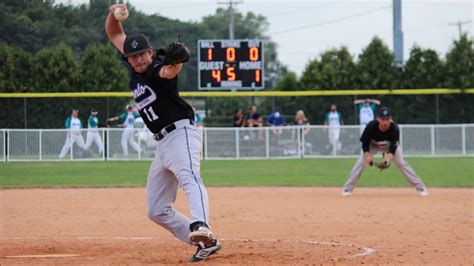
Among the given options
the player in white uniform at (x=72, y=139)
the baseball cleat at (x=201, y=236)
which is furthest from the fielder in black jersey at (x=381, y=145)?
the player in white uniform at (x=72, y=139)

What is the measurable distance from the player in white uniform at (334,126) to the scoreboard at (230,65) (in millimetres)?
2742

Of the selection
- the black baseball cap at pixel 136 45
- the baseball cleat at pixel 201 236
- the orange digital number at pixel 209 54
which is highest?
the orange digital number at pixel 209 54

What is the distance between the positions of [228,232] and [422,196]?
20.2ft

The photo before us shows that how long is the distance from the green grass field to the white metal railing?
0.65 m

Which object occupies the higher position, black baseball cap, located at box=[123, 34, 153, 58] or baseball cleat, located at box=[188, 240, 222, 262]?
black baseball cap, located at box=[123, 34, 153, 58]

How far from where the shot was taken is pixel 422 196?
15875mm

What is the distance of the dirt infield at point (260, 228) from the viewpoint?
27.7 ft

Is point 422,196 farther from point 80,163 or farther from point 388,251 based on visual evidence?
point 80,163

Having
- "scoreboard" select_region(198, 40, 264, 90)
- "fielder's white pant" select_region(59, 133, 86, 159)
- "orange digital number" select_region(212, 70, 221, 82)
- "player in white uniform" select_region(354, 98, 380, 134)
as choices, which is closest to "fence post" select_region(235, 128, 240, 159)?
"scoreboard" select_region(198, 40, 264, 90)

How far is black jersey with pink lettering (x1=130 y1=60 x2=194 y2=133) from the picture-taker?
310 inches

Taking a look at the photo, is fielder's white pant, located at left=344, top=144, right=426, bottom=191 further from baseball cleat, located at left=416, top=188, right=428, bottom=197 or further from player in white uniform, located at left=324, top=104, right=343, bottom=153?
player in white uniform, located at left=324, top=104, right=343, bottom=153

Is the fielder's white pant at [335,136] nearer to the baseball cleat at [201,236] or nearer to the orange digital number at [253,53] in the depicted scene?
the orange digital number at [253,53]

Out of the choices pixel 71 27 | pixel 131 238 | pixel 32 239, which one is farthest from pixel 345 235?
pixel 71 27

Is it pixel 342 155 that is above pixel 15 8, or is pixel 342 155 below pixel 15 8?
below
